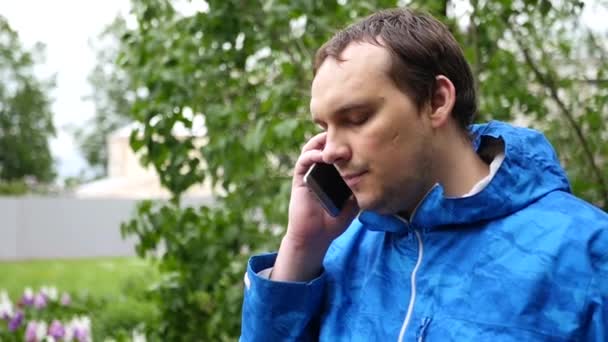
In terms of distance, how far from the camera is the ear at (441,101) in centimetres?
143

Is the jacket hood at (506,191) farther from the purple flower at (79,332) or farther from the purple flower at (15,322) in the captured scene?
the purple flower at (15,322)

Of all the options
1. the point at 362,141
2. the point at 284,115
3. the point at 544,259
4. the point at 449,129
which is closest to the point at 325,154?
the point at 362,141

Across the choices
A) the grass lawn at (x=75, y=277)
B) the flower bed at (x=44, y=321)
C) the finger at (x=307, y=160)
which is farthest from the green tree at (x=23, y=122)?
the finger at (x=307, y=160)

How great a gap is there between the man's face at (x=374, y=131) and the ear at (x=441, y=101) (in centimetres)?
2

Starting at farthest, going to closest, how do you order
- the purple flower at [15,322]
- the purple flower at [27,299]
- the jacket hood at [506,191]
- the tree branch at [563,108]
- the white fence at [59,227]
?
1. the white fence at [59,227]
2. the purple flower at [27,299]
3. the purple flower at [15,322]
4. the tree branch at [563,108]
5. the jacket hood at [506,191]

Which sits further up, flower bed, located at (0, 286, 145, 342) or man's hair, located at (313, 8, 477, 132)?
man's hair, located at (313, 8, 477, 132)

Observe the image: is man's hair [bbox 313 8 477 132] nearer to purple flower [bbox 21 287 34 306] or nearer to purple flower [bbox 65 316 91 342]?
purple flower [bbox 65 316 91 342]

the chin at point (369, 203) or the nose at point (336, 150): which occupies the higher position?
the nose at point (336, 150)

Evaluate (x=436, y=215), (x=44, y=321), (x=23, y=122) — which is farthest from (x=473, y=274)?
(x=23, y=122)

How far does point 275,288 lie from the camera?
5.20ft

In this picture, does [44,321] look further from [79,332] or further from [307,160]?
[307,160]

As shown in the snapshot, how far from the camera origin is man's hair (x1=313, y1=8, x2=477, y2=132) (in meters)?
1.41

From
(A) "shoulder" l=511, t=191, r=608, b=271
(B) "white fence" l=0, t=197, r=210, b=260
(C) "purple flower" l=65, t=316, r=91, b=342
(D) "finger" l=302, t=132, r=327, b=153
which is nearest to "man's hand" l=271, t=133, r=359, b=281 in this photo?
(D) "finger" l=302, t=132, r=327, b=153

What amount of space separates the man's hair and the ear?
1 centimetres
